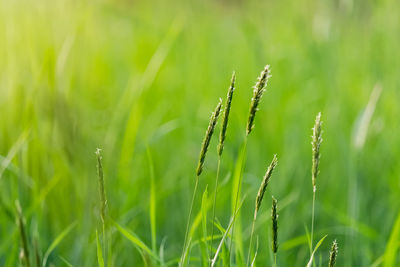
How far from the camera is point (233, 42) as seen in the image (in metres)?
4.47

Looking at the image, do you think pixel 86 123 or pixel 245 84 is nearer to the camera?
pixel 86 123

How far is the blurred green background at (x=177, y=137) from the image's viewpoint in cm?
157

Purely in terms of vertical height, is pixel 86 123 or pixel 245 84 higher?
pixel 245 84

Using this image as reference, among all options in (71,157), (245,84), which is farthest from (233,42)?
(71,157)

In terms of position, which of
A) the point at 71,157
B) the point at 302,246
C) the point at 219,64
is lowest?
the point at 302,246

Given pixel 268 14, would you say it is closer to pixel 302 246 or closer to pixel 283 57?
pixel 283 57

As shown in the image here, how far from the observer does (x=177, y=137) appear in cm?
254

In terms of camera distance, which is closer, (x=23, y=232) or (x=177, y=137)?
(x=23, y=232)

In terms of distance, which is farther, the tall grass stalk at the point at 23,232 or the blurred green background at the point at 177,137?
the blurred green background at the point at 177,137

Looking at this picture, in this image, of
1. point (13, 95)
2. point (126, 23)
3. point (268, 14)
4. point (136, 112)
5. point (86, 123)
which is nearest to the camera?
point (136, 112)

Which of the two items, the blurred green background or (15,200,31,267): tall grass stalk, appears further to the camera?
the blurred green background

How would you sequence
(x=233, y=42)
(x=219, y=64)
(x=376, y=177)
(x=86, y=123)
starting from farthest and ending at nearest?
1. (x=233, y=42)
2. (x=219, y=64)
3. (x=376, y=177)
4. (x=86, y=123)

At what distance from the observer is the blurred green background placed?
157 cm

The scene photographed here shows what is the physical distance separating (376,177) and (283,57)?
1.07 metres
